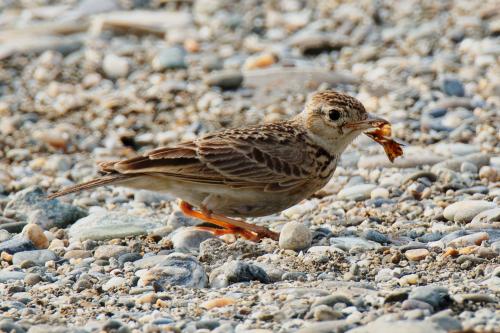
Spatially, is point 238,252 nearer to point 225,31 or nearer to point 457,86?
point 457,86

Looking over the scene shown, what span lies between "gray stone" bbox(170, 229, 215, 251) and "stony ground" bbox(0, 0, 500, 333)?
0.02 meters

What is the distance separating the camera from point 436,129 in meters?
13.1

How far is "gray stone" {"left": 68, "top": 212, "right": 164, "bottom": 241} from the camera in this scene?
382 inches

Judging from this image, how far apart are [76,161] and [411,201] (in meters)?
4.60

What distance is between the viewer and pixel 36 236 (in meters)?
9.55

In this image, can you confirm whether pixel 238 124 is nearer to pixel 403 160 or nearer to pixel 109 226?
pixel 403 160

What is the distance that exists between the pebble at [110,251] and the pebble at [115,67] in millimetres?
7495

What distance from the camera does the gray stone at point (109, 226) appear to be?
31.8 feet

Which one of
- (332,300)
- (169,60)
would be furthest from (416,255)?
(169,60)

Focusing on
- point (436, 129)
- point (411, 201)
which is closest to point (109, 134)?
point (436, 129)

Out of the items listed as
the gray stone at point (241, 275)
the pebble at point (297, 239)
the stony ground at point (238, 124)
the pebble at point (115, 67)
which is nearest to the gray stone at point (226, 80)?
the stony ground at point (238, 124)

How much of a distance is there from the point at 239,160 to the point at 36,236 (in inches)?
74.9

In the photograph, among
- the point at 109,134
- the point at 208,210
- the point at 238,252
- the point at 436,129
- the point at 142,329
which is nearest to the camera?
the point at 142,329

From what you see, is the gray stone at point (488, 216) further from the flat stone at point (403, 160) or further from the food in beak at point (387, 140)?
the flat stone at point (403, 160)
